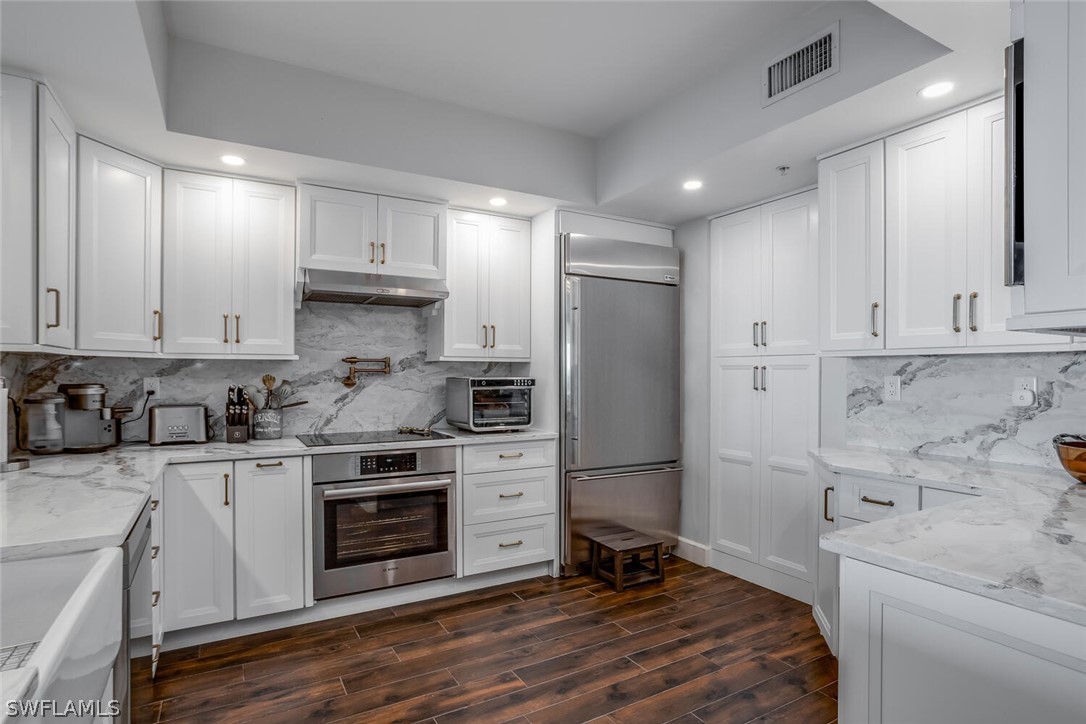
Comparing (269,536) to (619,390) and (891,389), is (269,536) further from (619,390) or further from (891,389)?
(891,389)

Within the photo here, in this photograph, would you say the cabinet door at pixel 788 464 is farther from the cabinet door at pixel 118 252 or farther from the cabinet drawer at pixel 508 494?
the cabinet door at pixel 118 252

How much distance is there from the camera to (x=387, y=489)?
3.18 metres

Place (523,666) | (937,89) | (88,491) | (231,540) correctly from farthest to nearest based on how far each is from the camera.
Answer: (231,540) → (523,666) → (937,89) → (88,491)

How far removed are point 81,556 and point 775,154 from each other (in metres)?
3.06

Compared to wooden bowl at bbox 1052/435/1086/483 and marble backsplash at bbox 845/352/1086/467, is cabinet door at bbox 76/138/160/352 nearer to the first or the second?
marble backsplash at bbox 845/352/1086/467

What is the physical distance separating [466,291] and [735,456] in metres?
2.04

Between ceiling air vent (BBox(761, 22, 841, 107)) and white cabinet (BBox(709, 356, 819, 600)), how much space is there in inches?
57.8

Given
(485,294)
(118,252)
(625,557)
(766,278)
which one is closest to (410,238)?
(485,294)

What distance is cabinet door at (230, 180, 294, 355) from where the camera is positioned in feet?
10.2

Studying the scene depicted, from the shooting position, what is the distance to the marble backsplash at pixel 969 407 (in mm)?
2287

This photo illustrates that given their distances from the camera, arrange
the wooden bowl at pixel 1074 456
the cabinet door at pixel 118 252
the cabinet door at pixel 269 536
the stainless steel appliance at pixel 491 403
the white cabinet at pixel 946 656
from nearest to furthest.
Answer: the white cabinet at pixel 946 656 → the wooden bowl at pixel 1074 456 → the cabinet door at pixel 118 252 → the cabinet door at pixel 269 536 → the stainless steel appliance at pixel 491 403

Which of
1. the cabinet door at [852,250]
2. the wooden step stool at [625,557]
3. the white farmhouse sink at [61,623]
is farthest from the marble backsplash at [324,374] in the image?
the cabinet door at [852,250]

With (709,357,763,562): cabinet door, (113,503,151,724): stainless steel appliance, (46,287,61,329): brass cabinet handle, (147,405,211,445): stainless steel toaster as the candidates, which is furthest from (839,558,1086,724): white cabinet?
(147,405,211,445): stainless steel toaster

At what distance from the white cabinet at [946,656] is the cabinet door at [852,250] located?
1.78 meters
